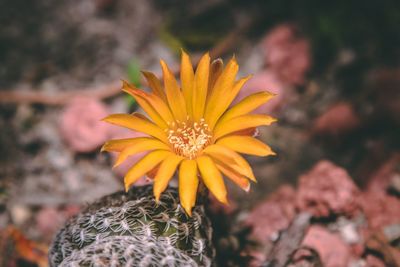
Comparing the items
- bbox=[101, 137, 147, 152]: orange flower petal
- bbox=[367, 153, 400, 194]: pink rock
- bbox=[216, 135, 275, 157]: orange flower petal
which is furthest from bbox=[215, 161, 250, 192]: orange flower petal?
bbox=[367, 153, 400, 194]: pink rock

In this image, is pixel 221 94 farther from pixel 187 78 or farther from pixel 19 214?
pixel 19 214

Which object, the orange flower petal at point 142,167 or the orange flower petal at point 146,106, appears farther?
the orange flower petal at point 146,106

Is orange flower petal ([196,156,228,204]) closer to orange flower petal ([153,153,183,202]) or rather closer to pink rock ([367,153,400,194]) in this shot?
orange flower petal ([153,153,183,202])

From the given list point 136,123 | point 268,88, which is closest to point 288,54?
point 268,88

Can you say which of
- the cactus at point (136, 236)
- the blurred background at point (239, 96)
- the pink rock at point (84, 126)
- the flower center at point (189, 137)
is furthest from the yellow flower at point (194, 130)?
the pink rock at point (84, 126)

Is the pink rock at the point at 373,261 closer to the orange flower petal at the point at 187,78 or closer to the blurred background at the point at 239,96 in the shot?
the blurred background at the point at 239,96

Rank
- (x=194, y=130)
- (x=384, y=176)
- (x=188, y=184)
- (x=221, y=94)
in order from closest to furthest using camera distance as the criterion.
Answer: (x=188, y=184), (x=221, y=94), (x=194, y=130), (x=384, y=176)

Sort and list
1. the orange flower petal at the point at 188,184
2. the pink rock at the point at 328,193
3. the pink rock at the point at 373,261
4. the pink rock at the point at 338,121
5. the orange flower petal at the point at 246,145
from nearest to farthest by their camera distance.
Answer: the orange flower petal at the point at 188,184 < the orange flower petal at the point at 246,145 < the pink rock at the point at 373,261 < the pink rock at the point at 328,193 < the pink rock at the point at 338,121
